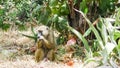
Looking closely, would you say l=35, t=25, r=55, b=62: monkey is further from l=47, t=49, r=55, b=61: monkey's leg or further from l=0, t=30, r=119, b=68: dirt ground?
l=0, t=30, r=119, b=68: dirt ground

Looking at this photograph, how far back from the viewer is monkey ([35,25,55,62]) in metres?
5.87

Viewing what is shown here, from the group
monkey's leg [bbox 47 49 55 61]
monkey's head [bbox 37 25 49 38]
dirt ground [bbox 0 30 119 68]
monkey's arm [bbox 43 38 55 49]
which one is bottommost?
dirt ground [bbox 0 30 119 68]

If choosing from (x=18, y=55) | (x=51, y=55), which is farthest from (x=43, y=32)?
(x=18, y=55)

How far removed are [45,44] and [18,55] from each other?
960mm

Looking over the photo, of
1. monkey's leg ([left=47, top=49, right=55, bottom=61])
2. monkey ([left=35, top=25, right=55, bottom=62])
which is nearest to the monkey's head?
A: monkey ([left=35, top=25, right=55, bottom=62])

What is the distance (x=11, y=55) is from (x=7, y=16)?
2.83 metres

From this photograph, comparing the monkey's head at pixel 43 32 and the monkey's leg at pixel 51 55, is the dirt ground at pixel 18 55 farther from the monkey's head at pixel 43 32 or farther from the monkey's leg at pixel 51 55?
the monkey's head at pixel 43 32

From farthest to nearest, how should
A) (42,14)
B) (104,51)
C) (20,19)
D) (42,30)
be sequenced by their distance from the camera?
(20,19) < (42,14) < (42,30) < (104,51)

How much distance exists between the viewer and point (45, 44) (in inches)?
234

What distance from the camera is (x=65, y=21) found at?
710 centimetres

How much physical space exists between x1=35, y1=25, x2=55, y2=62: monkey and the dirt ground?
100 millimetres

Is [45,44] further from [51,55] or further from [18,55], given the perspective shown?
[18,55]

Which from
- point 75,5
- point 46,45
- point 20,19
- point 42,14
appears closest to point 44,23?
point 42,14

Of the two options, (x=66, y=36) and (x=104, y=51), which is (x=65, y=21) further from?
(x=104, y=51)
